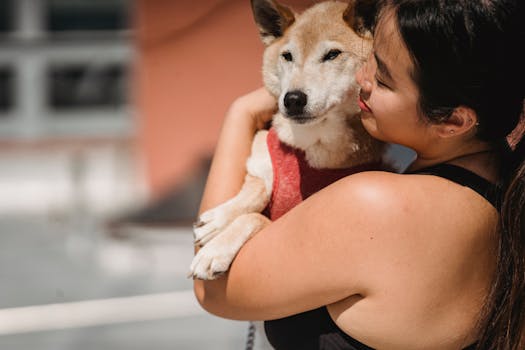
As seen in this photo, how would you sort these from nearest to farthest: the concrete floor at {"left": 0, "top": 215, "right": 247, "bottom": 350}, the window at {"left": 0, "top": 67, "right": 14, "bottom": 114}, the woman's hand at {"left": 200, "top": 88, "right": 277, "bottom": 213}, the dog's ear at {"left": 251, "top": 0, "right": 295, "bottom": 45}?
1. the woman's hand at {"left": 200, "top": 88, "right": 277, "bottom": 213}
2. the dog's ear at {"left": 251, "top": 0, "right": 295, "bottom": 45}
3. the concrete floor at {"left": 0, "top": 215, "right": 247, "bottom": 350}
4. the window at {"left": 0, "top": 67, "right": 14, "bottom": 114}

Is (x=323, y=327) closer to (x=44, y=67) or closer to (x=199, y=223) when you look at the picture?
(x=199, y=223)

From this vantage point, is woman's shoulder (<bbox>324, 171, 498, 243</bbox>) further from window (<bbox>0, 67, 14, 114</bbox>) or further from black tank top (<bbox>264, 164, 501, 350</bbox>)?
window (<bbox>0, 67, 14, 114</bbox>)

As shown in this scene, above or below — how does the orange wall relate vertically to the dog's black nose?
below

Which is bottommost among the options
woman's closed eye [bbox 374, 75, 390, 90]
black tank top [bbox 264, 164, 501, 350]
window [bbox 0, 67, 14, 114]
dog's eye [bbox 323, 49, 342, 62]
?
window [bbox 0, 67, 14, 114]

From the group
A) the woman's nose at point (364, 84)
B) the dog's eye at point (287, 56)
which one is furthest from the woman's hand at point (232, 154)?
the woman's nose at point (364, 84)

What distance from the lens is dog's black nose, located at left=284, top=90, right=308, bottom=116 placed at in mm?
1415

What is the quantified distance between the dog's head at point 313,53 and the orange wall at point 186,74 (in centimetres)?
281

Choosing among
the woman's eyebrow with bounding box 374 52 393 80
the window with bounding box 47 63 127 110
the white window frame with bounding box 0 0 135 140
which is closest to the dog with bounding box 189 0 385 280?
the woman's eyebrow with bounding box 374 52 393 80

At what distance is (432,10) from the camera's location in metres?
0.94

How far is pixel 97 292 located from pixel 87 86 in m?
4.10

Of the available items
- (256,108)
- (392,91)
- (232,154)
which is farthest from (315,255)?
(256,108)

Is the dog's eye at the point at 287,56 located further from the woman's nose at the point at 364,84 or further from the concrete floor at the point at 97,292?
the concrete floor at the point at 97,292

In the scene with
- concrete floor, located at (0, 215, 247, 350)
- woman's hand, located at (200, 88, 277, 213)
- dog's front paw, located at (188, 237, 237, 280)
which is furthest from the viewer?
concrete floor, located at (0, 215, 247, 350)

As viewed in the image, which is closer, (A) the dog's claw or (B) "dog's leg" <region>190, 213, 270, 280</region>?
(B) "dog's leg" <region>190, 213, 270, 280</region>
